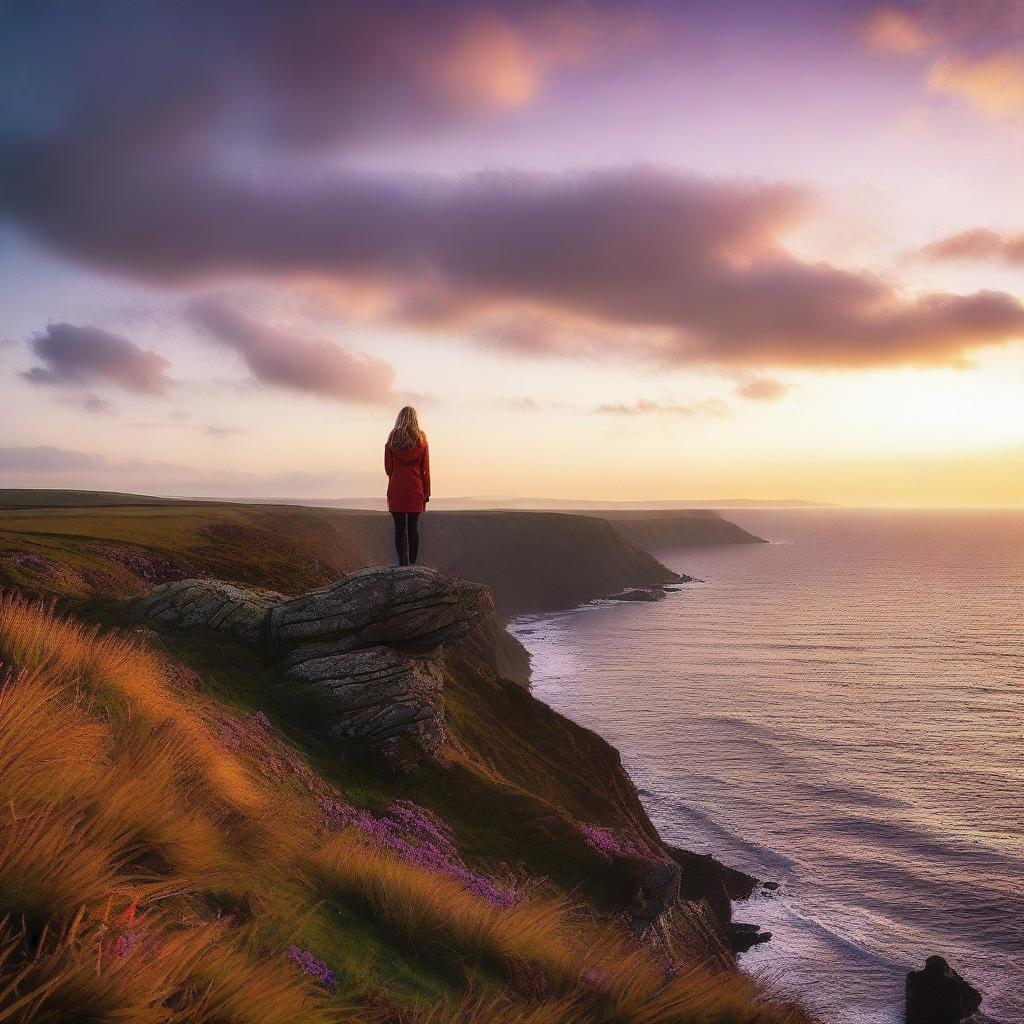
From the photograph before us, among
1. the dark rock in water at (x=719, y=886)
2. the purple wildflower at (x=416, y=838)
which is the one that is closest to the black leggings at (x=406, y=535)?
the purple wildflower at (x=416, y=838)

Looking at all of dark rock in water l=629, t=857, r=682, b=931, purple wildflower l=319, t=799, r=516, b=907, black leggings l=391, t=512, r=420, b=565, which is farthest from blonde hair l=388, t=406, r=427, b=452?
dark rock in water l=629, t=857, r=682, b=931

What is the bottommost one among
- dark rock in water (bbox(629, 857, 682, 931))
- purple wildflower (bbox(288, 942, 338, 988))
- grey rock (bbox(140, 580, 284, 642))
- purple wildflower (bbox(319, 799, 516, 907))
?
dark rock in water (bbox(629, 857, 682, 931))

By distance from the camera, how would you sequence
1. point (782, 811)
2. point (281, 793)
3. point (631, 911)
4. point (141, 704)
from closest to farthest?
point (141, 704)
point (281, 793)
point (631, 911)
point (782, 811)

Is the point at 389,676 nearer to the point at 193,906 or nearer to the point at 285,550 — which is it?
the point at 193,906

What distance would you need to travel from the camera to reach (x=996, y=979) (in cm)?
2798

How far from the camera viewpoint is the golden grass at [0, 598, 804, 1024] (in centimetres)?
391

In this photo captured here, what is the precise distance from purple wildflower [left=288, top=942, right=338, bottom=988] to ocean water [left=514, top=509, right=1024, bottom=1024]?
1587 cm

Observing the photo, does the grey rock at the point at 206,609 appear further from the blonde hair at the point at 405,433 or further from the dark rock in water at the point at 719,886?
the dark rock in water at the point at 719,886

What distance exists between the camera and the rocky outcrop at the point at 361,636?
16.2 meters

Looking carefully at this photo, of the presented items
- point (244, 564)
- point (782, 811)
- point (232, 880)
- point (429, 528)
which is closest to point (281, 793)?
point (232, 880)

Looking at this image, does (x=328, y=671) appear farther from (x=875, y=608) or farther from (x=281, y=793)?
(x=875, y=608)

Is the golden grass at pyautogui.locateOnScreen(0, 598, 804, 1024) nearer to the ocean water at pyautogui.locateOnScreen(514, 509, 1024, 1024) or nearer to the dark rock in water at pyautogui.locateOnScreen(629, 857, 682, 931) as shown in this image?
the dark rock in water at pyautogui.locateOnScreen(629, 857, 682, 931)

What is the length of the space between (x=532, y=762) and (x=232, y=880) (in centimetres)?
2108

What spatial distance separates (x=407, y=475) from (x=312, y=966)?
11.4 meters
